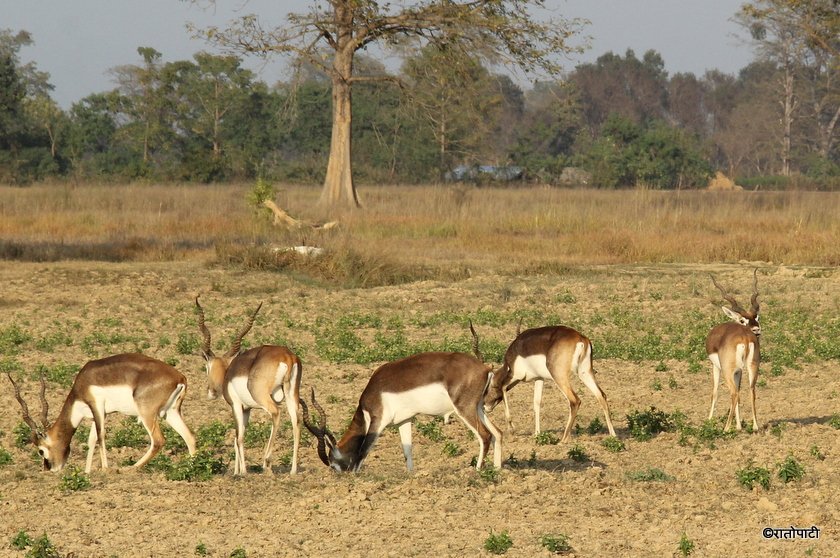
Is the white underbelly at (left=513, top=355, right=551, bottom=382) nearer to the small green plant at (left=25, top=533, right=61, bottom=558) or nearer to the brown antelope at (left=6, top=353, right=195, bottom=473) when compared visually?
the brown antelope at (left=6, top=353, right=195, bottom=473)

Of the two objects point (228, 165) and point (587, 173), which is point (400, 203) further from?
point (587, 173)

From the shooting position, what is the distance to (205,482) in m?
7.89

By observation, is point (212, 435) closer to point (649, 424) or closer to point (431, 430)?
point (431, 430)

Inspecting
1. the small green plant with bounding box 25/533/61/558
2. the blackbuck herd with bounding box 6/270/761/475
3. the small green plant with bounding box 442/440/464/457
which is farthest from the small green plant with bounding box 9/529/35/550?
Result: the small green plant with bounding box 442/440/464/457

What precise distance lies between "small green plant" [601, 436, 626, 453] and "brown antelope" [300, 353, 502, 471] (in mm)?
1331

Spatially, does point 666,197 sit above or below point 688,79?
below

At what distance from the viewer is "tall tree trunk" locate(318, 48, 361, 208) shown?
33000mm

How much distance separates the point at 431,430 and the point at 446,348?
3.68m

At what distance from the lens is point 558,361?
9422mm

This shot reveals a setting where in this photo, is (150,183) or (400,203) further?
(150,183)

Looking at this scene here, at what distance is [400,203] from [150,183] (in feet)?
35.5

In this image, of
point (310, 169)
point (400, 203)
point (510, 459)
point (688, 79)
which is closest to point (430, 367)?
point (510, 459)

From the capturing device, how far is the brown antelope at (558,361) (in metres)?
9.40

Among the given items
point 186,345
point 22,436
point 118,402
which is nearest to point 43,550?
point 118,402
